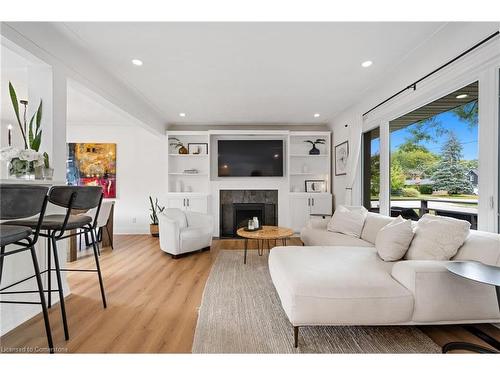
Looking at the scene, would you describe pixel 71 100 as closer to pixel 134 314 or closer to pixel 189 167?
pixel 189 167

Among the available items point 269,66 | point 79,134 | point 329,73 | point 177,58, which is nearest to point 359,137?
point 329,73

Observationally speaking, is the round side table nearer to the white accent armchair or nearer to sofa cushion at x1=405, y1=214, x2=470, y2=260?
sofa cushion at x1=405, y1=214, x2=470, y2=260

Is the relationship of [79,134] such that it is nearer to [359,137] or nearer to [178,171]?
[178,171]

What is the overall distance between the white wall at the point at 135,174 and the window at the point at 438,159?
14.9ft

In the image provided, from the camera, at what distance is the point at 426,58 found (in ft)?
8.04

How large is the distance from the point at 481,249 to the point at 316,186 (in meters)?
3.86

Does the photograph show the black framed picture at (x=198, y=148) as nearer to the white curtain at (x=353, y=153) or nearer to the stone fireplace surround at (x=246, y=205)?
the stone fireplace surround at (x=246, y=205)

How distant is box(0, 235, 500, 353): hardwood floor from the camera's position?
162 cm

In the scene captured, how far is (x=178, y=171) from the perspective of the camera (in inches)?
217

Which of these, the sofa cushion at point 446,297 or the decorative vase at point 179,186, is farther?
the decorative vase at point 179,186

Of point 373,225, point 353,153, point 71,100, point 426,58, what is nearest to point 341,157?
point 353,153

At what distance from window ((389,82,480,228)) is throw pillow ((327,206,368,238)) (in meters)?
0.45

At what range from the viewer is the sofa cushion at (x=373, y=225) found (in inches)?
112

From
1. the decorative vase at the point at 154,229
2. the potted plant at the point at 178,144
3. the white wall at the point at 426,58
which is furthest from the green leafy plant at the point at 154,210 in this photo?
the white wall at the point at 426,58
